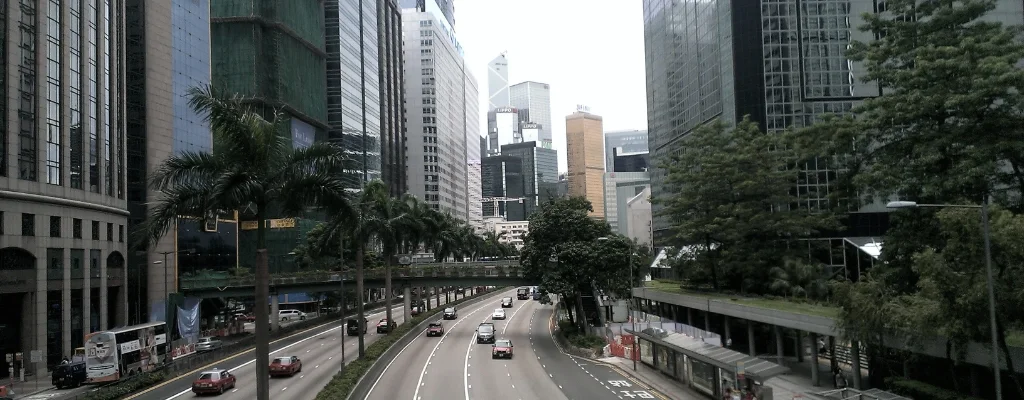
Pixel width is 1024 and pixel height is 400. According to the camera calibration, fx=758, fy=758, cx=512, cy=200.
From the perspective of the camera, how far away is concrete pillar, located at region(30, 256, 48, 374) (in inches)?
1914

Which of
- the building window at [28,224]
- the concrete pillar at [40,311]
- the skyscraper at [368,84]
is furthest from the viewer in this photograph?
the skyscraper at [368,84]

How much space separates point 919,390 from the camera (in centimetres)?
2858

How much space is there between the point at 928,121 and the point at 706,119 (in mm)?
54473

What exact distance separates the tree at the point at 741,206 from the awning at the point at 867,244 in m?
11.1

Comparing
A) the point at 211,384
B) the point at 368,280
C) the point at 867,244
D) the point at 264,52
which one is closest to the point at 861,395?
the point at 211,384

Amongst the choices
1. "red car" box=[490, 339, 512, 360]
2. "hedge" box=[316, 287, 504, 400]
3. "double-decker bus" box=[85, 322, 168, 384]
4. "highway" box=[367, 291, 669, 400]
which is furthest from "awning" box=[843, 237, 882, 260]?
"double-decker bus" box=[85, 322, 168, 384]

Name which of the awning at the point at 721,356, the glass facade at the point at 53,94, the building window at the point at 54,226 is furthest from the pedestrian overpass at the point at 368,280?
the awning at the point at 721,356

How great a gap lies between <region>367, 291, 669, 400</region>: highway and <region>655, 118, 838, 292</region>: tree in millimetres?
11364

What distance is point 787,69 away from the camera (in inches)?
2938

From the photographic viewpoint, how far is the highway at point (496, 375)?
36.8 m

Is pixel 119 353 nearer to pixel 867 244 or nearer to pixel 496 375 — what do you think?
pixel 496 375

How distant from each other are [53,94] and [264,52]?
58872mm

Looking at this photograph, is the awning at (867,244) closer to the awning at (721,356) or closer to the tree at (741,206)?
the tree at (741,206)

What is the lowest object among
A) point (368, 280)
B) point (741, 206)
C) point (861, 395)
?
point (861, 395)
